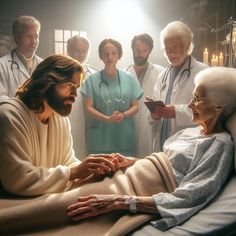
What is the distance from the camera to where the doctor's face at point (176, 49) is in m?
2.28

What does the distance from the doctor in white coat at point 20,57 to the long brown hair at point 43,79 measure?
69cm

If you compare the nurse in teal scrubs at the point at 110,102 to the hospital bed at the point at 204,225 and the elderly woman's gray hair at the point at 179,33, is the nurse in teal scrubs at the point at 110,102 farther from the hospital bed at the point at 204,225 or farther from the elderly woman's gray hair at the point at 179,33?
the hospital bed at the point at 204,225

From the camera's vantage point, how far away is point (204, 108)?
1625 mm

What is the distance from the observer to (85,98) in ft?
8.38

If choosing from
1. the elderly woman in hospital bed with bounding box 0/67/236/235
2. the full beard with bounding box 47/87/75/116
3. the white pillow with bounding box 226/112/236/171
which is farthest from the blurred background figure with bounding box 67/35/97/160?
the white pillow with bounding box 226/112/236/171

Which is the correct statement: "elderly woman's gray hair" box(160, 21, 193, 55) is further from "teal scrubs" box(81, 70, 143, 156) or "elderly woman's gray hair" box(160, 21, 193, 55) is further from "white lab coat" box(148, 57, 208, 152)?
"teal scrubs" box(81, 70, 143, 156)

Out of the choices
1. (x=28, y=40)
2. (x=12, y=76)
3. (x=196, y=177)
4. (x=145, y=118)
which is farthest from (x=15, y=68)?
(x=196, y=177)

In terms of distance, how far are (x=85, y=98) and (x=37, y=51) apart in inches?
18.5

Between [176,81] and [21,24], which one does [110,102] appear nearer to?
[176,81]

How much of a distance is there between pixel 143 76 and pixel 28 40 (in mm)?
927

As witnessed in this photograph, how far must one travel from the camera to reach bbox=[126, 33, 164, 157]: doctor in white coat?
2.62 m

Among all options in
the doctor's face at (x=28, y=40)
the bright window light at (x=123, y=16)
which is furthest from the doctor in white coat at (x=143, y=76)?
the doctor's face at (x=28, y=40)

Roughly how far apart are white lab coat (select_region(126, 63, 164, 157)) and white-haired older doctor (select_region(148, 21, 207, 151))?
0.19m

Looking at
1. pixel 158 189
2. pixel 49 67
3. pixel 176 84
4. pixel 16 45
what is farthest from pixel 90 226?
pixel 16 45
